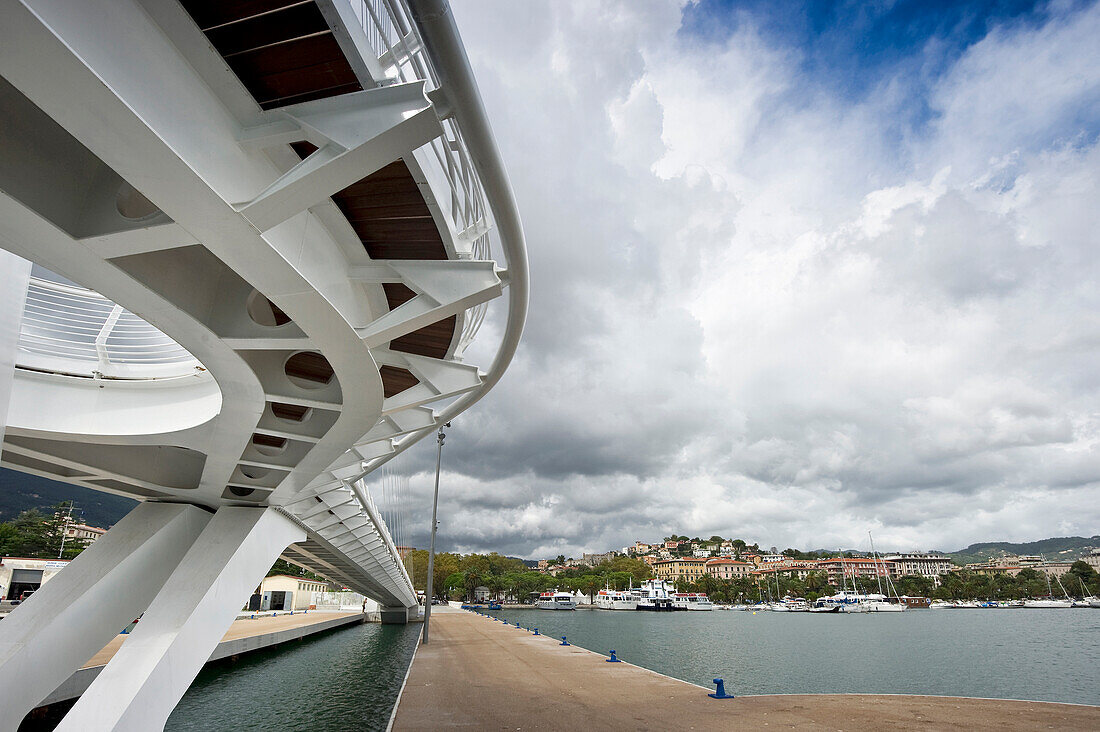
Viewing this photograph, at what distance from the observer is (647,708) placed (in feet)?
42.1

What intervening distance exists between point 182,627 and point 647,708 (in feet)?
31.4

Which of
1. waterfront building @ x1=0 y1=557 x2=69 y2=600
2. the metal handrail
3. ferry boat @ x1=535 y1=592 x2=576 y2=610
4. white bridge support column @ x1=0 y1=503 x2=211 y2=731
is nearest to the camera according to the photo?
white bridge support column @ x1=0 y1=503 x2=211 y2=731

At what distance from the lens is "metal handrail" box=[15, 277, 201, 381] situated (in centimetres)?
874

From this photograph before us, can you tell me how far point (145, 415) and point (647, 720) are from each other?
10.9 m

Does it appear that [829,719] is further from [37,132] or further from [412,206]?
[37,132]

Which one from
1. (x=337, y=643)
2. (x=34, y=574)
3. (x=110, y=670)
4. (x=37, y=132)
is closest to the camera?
(x=37, y=132)

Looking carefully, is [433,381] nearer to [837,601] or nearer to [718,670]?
[718,670]

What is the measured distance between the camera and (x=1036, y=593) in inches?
4724

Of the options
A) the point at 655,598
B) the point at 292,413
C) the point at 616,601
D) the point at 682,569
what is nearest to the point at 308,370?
the point at 292,413

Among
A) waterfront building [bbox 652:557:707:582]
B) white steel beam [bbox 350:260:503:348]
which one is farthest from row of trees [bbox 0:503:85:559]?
waterfront building [bbox 652:557:707:582]

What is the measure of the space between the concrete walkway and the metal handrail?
8.09 meters

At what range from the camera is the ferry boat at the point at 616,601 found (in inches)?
4439

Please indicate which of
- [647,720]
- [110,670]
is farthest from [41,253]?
[647,720]

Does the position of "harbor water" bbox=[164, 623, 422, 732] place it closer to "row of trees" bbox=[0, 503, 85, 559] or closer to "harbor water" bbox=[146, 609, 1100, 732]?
"harbor water" bbox=[146, 609, 1100, 732]
